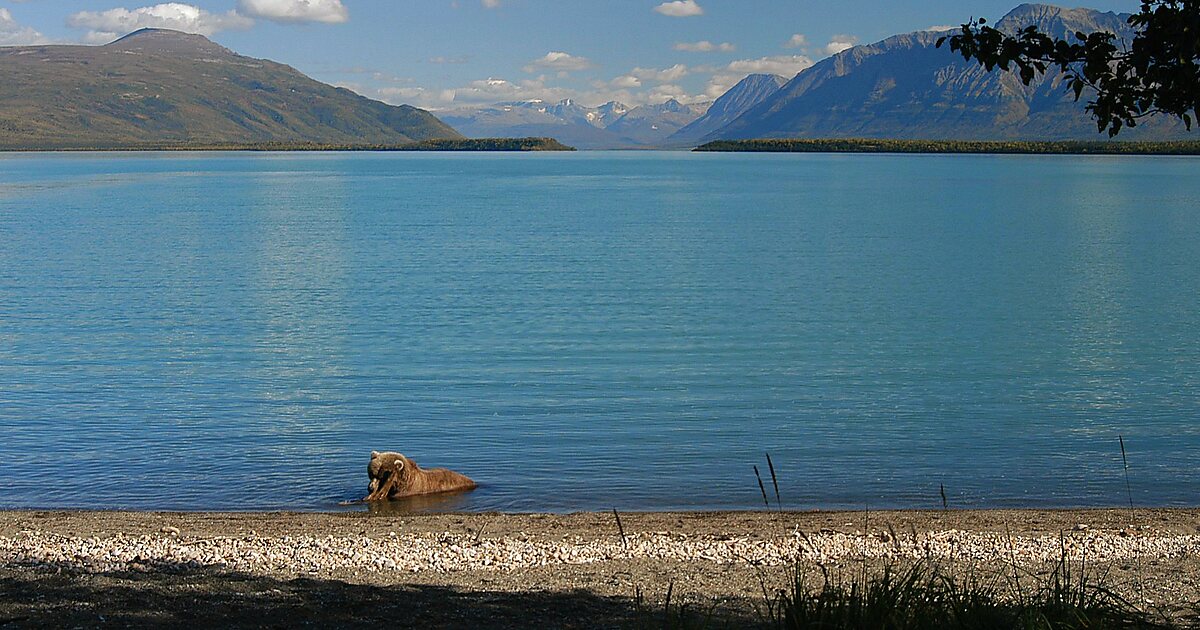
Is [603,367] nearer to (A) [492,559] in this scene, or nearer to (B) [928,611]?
(A) [492,559]

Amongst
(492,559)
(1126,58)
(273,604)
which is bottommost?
(492,559)

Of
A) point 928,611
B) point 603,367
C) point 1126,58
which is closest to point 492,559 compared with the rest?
point 928,611

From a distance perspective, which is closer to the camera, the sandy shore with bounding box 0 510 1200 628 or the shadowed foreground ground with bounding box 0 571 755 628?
the shadowed foreground ground with bounding box 0 571 755 628

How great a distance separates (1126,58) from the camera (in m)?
7.10

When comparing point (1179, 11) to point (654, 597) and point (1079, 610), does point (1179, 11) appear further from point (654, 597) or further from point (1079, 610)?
point (654, 597)

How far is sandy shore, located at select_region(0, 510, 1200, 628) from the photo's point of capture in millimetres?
9039

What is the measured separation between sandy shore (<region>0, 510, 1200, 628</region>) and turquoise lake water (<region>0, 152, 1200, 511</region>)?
5.67ft

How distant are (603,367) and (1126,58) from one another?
17.8 meters

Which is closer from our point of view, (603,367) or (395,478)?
(395,478)

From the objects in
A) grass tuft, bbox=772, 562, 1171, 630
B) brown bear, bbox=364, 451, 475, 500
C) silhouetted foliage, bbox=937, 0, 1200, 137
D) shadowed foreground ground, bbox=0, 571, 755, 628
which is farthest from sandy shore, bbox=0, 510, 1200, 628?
silhouetted foliage, bbox=937, 0, 1200, 137

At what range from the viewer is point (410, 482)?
50.2ft

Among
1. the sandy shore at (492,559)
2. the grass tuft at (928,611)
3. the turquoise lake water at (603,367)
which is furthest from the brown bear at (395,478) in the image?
the grass tuft at (928,611)

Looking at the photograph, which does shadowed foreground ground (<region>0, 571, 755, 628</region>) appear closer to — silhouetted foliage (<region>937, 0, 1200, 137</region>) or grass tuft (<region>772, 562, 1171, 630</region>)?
grass tuft (<region>772, 562, 1171, 630</region>)

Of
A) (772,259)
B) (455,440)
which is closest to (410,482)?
(455,440)
